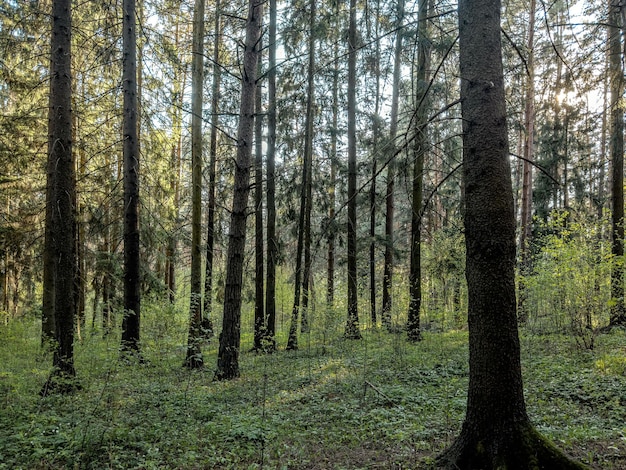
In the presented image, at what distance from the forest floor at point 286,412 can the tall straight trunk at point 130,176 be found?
0.98 metres

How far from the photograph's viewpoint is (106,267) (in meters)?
10.2

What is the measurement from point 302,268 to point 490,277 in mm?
8272

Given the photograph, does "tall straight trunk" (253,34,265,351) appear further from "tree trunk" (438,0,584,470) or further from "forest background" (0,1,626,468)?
"tree trunk" (438,0,584,470)

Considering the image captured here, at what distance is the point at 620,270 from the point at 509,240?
8.75 meters

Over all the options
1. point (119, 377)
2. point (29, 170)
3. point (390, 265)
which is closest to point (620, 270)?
point (390, 265)

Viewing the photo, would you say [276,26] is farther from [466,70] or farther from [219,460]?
[219,460]

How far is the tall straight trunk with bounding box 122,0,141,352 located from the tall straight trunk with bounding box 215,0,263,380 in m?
2.21

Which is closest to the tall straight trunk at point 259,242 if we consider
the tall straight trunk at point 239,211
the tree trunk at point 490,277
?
the tall straight trunk at point 239,211

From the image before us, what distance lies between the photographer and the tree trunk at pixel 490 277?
2846 millimetres

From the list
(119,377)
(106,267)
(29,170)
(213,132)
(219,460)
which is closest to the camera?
(219,460)

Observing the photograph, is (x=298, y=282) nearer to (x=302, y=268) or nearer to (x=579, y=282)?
(x=302, y=268)

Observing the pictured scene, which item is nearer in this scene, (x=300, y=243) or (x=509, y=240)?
(x=509, y=240)

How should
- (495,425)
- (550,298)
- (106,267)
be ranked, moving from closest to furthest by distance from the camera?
(495,425)
(550,298)
(106,267)

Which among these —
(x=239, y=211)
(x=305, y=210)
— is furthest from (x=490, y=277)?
(x=305, y=210)
